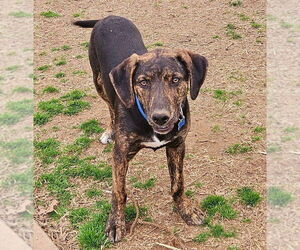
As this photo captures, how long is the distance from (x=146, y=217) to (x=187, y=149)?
3.97 feet

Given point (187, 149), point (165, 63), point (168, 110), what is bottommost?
point (187, 149)

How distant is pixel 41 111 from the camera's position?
21.1 feet

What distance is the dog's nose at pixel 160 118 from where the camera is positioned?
355 centimetres

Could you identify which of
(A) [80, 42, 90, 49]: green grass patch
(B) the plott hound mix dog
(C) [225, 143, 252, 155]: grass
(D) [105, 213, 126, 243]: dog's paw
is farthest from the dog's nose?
(A) [80, 42, 90, 49]: green grass patch

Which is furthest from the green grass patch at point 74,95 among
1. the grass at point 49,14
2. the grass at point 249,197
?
the grass at point 49,14

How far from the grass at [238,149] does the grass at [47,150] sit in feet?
6.19

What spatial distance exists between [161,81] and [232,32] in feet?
16.6

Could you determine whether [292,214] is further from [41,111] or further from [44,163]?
[41,111]

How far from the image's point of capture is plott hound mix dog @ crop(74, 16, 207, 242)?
146 inches

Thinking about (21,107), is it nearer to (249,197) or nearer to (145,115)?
(145,115)

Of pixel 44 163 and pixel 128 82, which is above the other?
pixel 128 82

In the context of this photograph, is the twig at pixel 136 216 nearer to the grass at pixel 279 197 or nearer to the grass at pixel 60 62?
the grass at pixel 279 197

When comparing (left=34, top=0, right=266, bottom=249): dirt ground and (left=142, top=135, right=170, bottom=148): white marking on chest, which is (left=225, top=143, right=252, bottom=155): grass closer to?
(left=34, top=0, right=266, bottom=249): dirt ground

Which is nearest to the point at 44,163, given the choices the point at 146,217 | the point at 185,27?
the point at 146,217
